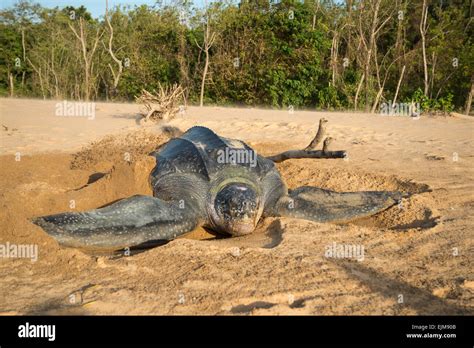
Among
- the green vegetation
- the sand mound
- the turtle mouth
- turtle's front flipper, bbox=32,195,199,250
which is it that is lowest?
the turtle mouth

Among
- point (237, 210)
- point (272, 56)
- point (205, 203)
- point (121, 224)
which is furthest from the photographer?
point (272, 56)

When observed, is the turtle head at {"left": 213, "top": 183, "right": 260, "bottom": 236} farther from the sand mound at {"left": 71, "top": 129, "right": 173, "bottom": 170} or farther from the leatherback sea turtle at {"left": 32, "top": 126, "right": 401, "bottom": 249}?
the sand mound at {"left": 71, "top": 129, "right": 173, "bottom": 170}

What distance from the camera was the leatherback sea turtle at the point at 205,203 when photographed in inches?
112

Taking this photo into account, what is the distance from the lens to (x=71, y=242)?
8.82ft

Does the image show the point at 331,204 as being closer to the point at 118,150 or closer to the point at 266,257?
the point at 266,257

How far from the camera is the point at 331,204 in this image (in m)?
3.72

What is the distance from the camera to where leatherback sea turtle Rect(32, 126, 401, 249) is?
9.34ft

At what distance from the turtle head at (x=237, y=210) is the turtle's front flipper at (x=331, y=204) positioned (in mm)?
333

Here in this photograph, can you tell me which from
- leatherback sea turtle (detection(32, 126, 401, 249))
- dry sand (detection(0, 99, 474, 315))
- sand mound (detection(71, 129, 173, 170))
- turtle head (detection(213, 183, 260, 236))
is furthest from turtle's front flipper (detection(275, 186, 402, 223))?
sand mound (detection(71, 129, 173, 170))

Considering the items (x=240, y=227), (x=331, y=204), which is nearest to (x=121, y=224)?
(x=240, y=227)

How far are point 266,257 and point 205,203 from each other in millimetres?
1091

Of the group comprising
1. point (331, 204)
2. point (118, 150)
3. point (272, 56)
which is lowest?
point (331, 204)
